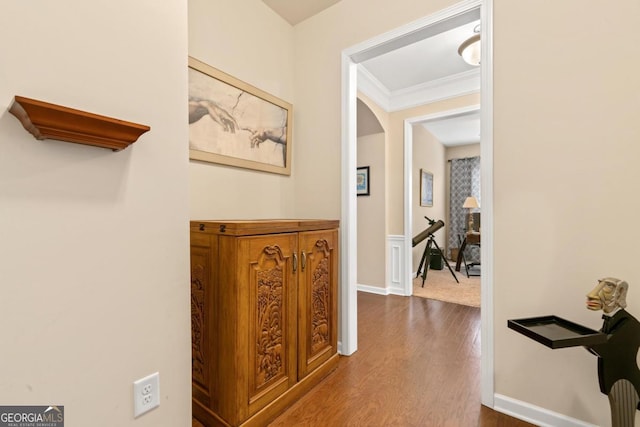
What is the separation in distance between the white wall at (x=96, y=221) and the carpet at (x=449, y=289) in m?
3.35

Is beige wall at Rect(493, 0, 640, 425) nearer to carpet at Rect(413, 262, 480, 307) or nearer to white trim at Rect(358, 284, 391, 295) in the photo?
carpet at Rect(413, 262, 480, 307)

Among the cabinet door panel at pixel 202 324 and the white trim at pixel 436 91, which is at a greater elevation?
the white trim at pixel 436 91

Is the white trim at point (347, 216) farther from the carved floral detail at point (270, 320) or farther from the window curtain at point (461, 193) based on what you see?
the window curtain at point (461, 193)

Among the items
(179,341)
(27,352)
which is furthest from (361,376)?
(27,352)

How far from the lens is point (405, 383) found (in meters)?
1.80

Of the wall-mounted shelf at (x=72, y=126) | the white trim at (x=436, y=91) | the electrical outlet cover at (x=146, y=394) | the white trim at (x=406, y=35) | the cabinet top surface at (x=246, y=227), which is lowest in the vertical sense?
the electrical outlet cover at (x=146, y=394)

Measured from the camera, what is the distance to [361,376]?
1883mm

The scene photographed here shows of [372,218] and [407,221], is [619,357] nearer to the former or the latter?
[407,221]

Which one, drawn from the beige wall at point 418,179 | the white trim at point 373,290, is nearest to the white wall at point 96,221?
the white trim at point 373,290

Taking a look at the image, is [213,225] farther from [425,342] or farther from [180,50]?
[425,342]

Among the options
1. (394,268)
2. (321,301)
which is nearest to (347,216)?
(321,301)

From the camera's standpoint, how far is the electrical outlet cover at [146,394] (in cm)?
102

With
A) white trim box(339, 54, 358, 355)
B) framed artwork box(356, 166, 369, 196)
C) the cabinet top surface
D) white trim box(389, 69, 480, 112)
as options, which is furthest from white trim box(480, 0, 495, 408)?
framed artwork box(356, 166, 369, 196)

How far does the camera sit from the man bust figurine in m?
1.10
